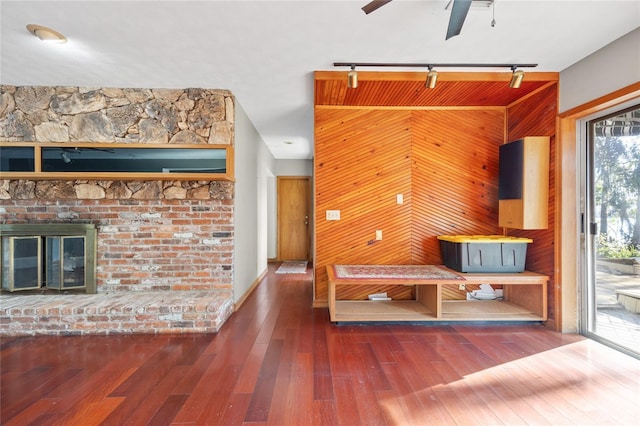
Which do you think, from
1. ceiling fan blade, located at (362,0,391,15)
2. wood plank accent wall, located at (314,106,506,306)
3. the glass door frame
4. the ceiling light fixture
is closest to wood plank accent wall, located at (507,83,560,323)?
the glass door frame

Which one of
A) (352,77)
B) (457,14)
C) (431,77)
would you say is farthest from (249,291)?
(457,14)

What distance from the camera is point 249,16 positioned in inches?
81.8

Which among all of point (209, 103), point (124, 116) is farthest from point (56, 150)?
point (209, 103)

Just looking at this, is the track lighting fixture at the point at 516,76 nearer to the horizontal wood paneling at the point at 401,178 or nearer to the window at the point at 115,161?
the horizontal wood paneling at the point at 401,178

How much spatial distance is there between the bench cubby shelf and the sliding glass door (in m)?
0.40

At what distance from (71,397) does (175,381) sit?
1.95ft

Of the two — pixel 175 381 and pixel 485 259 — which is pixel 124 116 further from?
pixel 485 259

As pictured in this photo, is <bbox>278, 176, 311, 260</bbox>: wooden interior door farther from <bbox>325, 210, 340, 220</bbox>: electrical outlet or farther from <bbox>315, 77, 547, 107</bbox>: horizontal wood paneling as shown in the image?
<bbox>315, 77, 547, 107</bbox>: horizontal wood paneling

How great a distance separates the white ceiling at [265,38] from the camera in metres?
2.01

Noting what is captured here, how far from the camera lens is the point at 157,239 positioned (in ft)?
10.9

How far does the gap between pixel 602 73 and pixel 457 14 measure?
5.78 feet

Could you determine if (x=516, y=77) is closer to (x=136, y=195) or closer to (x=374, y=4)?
(x=374, y=4)

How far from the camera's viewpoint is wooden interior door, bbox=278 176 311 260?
7.03 metres

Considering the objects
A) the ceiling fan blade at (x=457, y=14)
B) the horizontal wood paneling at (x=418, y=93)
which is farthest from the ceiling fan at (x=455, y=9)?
the horizontal wood paneling at (x=418, y=93)
